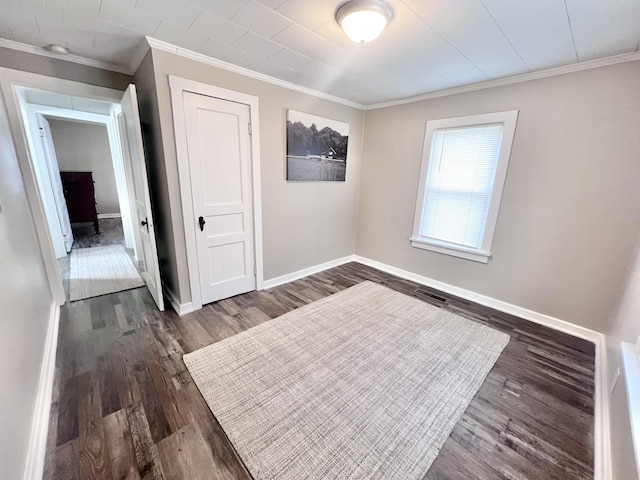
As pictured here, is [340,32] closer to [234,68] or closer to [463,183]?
[234,68]

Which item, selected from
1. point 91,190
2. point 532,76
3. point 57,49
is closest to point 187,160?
point 57,49

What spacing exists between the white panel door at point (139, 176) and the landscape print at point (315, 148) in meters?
1.45

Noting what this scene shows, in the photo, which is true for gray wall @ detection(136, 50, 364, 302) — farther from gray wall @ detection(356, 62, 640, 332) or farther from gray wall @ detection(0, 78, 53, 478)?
gray wall @ detection(356, 62, 640, 332)

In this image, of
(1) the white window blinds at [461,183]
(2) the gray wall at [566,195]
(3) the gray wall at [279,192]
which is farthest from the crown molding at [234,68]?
(1) the white window blinds at [461,183]

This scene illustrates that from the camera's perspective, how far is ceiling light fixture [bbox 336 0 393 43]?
1.43 m

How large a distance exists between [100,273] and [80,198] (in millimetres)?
3282

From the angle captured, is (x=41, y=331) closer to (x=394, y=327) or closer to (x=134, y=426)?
(x=134, y=426)

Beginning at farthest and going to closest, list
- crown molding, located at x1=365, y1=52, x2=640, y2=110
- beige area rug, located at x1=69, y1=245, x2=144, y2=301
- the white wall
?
beige area rug, located at x1=69, y1=245, x2=144, y2=301
crown molding, located at x1=365, y1=52, x2=640, y2=110
the white wall

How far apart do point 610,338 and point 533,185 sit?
1.42 metres

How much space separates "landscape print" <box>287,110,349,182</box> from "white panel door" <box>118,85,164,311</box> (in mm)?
1452

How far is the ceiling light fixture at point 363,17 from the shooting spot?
1.43 meters

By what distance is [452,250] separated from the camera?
10.2ft

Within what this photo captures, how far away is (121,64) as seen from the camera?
246 centimetres

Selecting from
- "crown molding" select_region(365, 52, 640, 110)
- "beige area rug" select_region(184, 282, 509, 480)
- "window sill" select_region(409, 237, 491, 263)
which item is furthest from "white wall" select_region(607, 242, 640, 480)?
"crown molding" select_region(365, 52, 640, 110)
